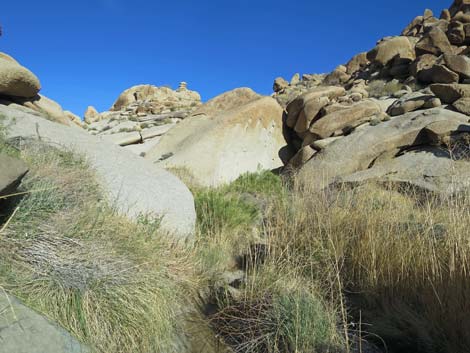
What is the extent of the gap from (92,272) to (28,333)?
806 mm

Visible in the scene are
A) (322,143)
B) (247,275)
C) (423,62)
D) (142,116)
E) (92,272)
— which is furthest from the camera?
(142,116)

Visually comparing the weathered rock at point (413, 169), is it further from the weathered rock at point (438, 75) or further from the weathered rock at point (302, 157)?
the weathered rock at point (438, 75)

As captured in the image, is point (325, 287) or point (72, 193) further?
point (72, 193)

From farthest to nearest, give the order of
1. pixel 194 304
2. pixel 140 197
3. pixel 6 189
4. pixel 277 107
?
pixel 277 107 < pixel 140 197 < pixel 194 304 < pixel 6 189

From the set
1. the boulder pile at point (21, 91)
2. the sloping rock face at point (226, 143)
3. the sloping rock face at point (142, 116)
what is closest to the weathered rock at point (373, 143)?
the sloping rock face at point (226, 143)

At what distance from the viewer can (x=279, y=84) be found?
42.7 meters

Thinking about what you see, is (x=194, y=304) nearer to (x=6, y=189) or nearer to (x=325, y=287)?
(x=325, y=287)

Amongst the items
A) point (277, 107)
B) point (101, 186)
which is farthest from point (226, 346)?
point (277, 107)

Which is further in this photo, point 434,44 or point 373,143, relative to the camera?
point 434,44

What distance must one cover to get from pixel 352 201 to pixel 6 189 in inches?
162

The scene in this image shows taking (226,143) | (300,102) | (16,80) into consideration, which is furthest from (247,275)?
(300,102)

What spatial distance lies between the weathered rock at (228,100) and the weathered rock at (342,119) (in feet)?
7.58

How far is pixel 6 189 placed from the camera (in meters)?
2.61

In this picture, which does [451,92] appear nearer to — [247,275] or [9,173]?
[247,275]
